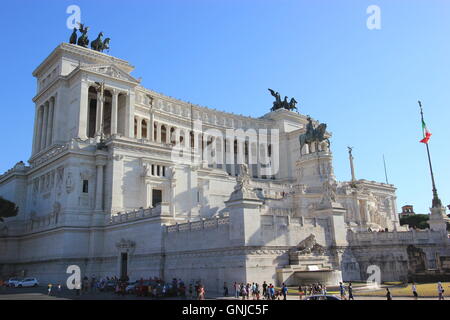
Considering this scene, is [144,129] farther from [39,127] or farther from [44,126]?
[39,127]

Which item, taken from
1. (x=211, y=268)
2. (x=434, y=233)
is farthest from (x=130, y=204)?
(x=434, y=233)

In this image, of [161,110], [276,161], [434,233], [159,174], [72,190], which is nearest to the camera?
[434,233]

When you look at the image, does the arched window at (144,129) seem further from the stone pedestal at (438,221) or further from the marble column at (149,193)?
the stone pedestal at (438,221)

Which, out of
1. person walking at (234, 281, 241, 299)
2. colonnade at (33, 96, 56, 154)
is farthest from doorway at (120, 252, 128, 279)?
colonnade at (33, 96, 56, 154)

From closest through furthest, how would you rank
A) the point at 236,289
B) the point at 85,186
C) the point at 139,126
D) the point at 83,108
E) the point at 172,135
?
the point at 236,289 < the point at 85,186 < the point at 83,108 < the point at 139,126 < the point at 172,135

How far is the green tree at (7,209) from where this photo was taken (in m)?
59.3

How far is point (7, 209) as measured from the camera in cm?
5991

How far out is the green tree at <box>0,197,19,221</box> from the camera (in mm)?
59344

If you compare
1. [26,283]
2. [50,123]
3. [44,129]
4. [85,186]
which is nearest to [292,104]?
[50,123]

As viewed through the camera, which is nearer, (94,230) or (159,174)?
(94,230)

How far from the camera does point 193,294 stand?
3575 cm

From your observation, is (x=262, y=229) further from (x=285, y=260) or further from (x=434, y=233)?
(x=434, y=233)

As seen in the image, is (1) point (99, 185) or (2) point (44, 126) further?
(2) point (44, 126)
